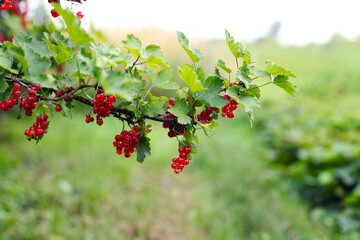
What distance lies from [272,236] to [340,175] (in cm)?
144

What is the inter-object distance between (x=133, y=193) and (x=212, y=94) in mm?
3132

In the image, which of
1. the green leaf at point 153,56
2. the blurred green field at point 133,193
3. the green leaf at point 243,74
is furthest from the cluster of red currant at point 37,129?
the blurred green field at point 133,193

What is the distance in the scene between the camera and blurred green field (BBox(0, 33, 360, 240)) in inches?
118

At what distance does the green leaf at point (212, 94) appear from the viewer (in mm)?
819

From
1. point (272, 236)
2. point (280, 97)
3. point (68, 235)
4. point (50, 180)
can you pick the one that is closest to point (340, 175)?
point (272, 236)

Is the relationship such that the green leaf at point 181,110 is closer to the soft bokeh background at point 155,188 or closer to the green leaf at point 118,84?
the green leaf at point 118,84

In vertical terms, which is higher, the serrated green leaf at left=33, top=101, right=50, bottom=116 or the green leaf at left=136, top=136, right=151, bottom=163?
the green leaf at left=136, top=136, right=151, bottom=163

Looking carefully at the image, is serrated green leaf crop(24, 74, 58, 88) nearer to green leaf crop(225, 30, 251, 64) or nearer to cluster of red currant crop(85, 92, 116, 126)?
cluster of red currant crop(85, 92, 116, 126)

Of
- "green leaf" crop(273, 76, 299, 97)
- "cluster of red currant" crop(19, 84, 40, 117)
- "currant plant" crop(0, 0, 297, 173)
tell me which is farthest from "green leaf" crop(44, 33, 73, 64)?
"green leaf" crop(273, 76, 299, 97)

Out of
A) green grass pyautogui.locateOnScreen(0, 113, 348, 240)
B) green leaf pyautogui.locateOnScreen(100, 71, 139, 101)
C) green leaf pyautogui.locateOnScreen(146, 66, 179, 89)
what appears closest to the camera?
green leaf pyautogui.locateOnScreen(100, 71, 139, 101)

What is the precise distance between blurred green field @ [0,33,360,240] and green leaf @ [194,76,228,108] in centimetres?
231

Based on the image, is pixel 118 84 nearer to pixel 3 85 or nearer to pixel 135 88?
pixel 135 88

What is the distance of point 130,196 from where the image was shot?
3639mm

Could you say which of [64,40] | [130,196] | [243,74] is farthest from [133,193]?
[243,74]
